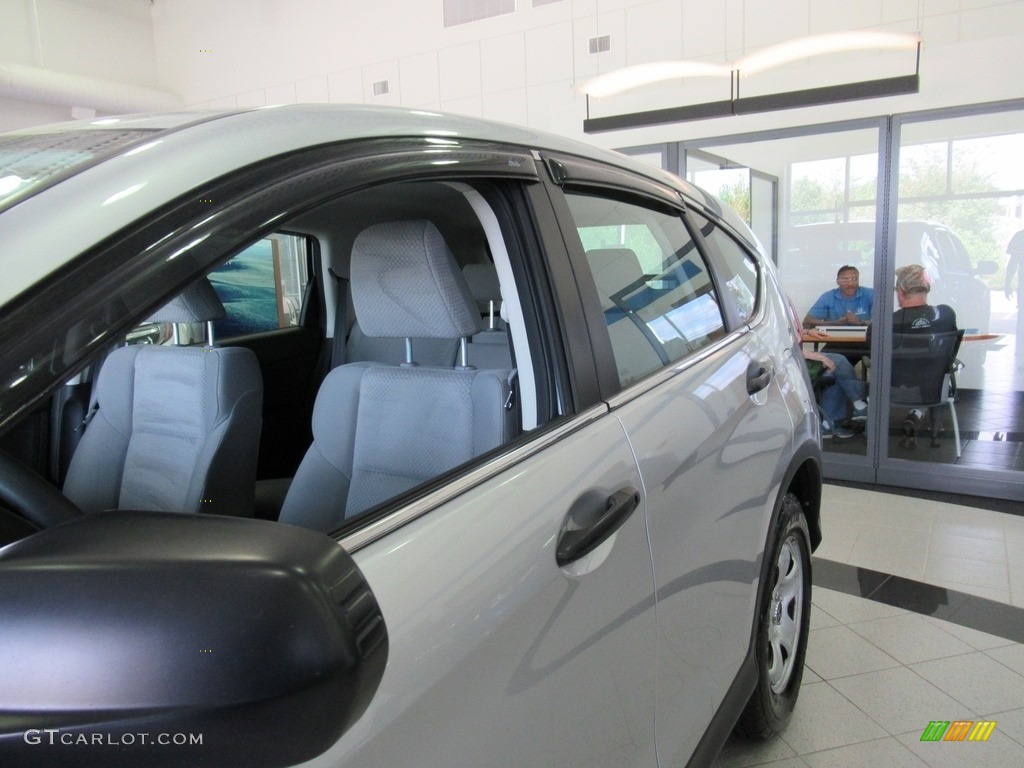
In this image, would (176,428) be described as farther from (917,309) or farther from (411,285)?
(917,309)

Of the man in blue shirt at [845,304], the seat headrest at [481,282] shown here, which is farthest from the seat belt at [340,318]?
the man in blue shirt at [845,304]

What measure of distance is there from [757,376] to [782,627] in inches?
29.4

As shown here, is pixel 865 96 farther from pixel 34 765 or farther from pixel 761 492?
pixel 34 765

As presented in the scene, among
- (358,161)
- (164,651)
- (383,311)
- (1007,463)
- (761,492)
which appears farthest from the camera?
(1007,463)

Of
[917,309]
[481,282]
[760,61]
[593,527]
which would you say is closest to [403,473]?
[593,527]

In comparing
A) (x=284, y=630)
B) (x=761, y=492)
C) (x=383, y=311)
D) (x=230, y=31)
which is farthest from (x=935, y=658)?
(x=230, y=31)

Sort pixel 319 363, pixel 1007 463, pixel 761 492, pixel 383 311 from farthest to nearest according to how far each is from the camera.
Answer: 1. pixel 1007 463
2. pixel 319 363
3. pixel 761 492
4. pixel 383 311

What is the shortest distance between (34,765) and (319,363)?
2.98m

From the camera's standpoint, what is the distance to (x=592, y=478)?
3.35 feet

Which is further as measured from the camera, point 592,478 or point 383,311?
point 383,311

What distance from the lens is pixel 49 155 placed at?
31.0 inches

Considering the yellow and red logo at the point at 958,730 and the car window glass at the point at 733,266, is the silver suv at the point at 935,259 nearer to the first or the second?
the car window glass at the point at 733,266

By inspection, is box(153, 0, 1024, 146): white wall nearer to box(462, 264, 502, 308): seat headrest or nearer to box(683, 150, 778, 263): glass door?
box(683, 150, 778, 263): glass door

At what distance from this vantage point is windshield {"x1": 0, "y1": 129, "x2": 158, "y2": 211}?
0.68 meters
